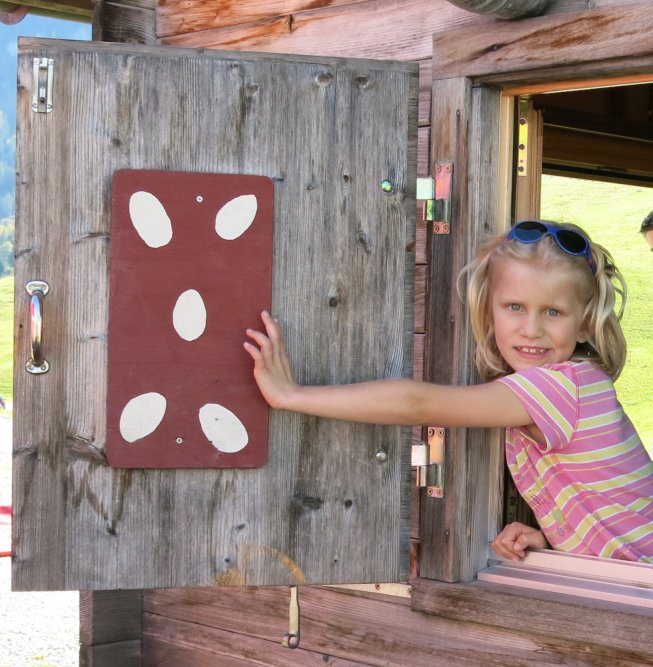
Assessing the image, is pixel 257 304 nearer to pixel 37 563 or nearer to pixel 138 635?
pixel 37 563

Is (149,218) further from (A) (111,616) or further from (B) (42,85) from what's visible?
(A) (111,616)

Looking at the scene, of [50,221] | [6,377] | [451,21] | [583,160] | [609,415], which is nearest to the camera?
[50,221]

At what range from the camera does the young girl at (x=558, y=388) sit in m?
2.75

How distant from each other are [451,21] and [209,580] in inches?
64.2

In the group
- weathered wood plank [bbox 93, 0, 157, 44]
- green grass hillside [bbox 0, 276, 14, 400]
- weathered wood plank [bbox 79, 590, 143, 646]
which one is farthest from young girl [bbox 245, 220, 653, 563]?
green grass hillside [bbox 0, 276, 14, 400]

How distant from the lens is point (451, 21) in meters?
3.13

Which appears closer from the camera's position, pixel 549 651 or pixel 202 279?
Answer: pixel 202 279

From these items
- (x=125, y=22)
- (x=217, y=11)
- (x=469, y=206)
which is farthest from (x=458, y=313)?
(x=125, y=22)

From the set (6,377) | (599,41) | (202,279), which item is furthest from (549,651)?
(6,377)

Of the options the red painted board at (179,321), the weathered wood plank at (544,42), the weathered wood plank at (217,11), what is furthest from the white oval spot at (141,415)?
the weathered wood plank at (217,11)

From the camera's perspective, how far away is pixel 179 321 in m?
2.67

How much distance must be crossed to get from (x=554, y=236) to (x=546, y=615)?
3.15ft

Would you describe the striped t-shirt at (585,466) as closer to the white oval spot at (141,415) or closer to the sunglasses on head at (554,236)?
the sunglasses on head at (554,236)

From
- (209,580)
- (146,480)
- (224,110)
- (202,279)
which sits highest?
(224,110)
